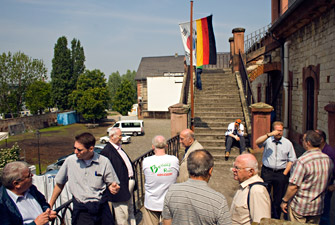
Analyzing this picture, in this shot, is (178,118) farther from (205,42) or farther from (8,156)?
(8,156)

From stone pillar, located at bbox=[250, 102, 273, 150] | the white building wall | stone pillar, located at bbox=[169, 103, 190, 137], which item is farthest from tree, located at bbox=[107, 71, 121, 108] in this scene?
stone pillar, located at bbox=[250, 102, 273, 150]

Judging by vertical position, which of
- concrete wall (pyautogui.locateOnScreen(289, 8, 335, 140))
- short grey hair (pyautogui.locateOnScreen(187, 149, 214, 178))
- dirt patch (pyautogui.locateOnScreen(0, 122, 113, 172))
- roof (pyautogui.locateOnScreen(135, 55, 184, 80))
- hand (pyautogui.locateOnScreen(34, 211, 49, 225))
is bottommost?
dirt patch (pyautogui.locateOnScreen(0, 122, 113, 172))

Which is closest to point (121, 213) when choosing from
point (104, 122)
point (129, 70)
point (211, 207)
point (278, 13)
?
point (211, 207)

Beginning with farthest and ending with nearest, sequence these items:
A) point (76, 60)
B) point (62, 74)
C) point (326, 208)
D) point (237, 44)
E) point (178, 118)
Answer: point (76, 60) → point (62, 74) → point (237, 44) → point (178, 118) → point (326, 208)

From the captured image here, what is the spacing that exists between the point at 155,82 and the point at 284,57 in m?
32.6

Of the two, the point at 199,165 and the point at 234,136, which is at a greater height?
the point at 199,165

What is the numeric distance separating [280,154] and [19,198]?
14.2ft

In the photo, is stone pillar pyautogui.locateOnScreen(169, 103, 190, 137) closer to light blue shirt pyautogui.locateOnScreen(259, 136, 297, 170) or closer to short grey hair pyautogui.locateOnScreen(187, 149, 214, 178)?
light blue shirt pyautogui.locateOnScreen(259, 136, 297, 170)

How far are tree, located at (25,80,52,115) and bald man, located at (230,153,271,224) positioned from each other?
48.3m

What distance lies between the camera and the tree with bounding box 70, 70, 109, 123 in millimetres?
40562

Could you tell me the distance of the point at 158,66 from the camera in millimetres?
51875

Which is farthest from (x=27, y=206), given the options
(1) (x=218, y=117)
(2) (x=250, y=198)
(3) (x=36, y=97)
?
(3) (x=36, y=97)

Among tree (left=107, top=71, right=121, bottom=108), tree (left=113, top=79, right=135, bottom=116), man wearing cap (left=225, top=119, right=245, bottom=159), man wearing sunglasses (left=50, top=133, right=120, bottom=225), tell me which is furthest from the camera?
tree (left=107, top=71, right=121, bottom=108)

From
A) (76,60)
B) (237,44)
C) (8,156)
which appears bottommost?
(8,156)
